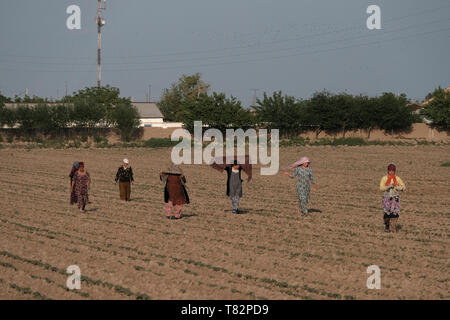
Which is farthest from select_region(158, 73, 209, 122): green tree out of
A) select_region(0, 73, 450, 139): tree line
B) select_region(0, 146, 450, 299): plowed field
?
select_region(0, 146, 450, 299): plowed field

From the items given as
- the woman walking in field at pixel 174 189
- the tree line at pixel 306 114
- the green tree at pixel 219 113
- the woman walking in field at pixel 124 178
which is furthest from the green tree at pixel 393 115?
the woman walking in field at pixel 174 189

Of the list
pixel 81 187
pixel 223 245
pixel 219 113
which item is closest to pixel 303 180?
pixel 223 245

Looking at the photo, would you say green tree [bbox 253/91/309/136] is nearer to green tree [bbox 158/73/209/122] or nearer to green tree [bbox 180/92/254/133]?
green tree [bbox 180/92/254/133]

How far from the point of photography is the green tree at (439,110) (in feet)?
264

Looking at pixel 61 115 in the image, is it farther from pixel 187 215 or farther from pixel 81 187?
pixel 187 215

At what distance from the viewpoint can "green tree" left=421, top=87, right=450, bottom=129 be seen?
80562 millimetres

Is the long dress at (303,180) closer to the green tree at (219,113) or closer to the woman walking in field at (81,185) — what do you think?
the woman walking in field at (81,185)

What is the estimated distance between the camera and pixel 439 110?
81.6m

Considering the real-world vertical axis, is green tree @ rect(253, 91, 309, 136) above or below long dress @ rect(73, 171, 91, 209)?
above

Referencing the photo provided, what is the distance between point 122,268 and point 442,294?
5.25 meters

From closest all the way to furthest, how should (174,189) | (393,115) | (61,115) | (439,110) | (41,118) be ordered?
(174,189), (41,118), (61,115), (393,115), (439,110)

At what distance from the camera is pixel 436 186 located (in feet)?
96.0

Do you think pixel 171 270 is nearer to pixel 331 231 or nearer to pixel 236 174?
pixel 331 231
